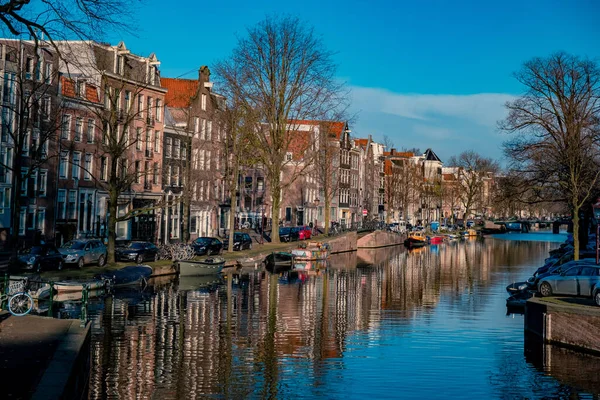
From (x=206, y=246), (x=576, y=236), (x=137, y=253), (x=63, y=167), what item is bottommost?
(x=137, y=253)

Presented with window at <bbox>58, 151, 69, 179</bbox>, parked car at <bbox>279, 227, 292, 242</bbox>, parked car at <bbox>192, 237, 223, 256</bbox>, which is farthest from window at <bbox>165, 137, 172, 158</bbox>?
parked car at <bbox>192, 237, 223, 256</bbox>

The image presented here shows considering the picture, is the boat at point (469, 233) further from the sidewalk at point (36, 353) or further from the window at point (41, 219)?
the sidewalk at point (36, 353)

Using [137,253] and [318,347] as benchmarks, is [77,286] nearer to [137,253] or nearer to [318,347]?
[318,347]

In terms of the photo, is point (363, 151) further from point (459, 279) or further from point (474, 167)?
point (459, 279)

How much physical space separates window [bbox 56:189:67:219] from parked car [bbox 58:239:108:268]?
14061 millimetres

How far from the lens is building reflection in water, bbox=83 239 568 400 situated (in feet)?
75.5

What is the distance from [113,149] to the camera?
49875mm

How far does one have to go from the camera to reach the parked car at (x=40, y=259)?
4453cm

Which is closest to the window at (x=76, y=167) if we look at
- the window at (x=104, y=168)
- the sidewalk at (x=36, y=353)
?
the window at (x=104, y=168)

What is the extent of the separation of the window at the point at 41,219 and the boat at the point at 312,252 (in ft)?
68.7

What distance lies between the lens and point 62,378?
53.6 ft

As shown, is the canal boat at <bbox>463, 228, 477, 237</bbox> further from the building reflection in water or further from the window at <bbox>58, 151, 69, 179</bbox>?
the window at <bbox>58, 151, 69, 179</bbox>

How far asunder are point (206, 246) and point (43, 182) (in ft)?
44.0

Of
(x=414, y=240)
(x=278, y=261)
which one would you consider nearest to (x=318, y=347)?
(x=278, y=261)
